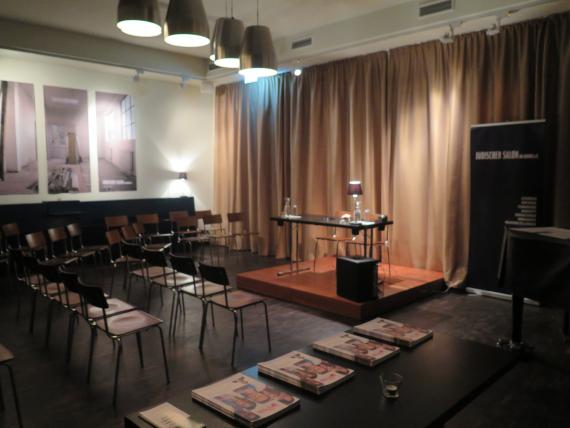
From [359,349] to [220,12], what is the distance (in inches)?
219

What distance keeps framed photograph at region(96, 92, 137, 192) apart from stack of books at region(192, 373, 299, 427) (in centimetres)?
742

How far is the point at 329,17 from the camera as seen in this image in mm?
6387

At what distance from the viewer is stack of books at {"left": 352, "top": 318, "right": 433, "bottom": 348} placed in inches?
83.4

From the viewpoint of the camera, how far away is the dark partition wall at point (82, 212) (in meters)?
7.17

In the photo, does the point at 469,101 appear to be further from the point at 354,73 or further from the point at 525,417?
the point at 525,417

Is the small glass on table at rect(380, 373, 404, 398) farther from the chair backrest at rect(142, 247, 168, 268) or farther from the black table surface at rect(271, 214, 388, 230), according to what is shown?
the black table surface at rect(271, 214, 388, 230)

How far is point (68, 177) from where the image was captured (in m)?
7.94

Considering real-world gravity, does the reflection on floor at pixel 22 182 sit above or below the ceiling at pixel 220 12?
below

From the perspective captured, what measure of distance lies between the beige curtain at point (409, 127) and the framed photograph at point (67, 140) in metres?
2.87

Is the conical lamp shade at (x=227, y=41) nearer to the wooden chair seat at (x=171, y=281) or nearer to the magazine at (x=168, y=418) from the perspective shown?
the magazine at (x=168, y=418)

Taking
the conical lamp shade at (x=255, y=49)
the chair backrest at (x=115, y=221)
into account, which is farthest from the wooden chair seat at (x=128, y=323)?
the chair backrest at (x=115, y=221)

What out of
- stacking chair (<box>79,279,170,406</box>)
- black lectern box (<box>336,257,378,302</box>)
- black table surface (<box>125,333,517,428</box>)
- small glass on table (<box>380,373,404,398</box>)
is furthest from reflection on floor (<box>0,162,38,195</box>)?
small glass on table (<box>380,373,404,398</box>)

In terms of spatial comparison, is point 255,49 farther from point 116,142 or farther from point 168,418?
point 116,142

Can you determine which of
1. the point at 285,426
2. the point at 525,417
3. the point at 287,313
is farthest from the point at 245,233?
the point at 285,426
